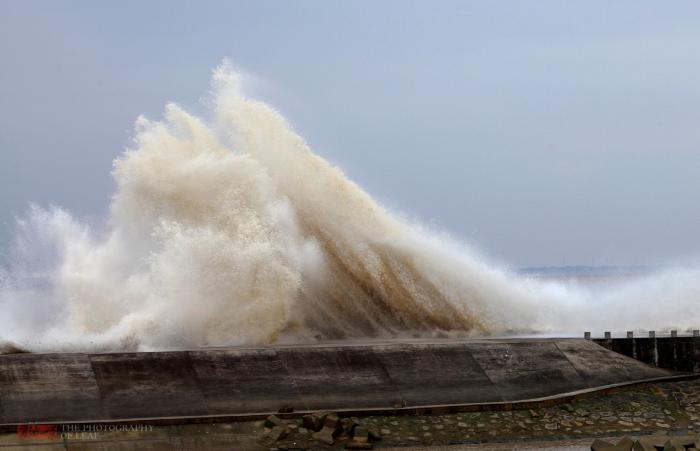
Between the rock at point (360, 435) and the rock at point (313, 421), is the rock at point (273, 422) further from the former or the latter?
the rock at point (360, 435)

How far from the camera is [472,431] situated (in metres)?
20.8

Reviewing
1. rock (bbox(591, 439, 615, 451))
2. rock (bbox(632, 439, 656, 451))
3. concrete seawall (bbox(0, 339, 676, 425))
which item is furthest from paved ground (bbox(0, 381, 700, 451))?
rock (bbox(632, 439, 656, 451))

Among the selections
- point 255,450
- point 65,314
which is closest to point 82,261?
point 65,314

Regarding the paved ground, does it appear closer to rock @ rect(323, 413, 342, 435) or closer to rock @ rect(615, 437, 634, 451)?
rock @ rect(323, 413, 342, 435)

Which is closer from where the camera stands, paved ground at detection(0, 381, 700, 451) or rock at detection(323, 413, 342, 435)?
paved ground at detection(0, 381, 700, 451)

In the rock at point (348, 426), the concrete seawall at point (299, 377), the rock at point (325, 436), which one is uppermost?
the concrete seawall at point (299, 377)

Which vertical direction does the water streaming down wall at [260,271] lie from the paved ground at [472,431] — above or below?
above

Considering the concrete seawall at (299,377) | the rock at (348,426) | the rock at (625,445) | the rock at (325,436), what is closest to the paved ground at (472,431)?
the rock at (325,436)

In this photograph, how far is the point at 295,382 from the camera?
71.7ft

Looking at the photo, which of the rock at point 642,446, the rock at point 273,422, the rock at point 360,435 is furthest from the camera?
the rock at point 273,422

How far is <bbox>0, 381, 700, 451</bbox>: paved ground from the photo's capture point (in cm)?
1888

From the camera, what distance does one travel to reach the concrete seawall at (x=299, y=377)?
20109 millimetres

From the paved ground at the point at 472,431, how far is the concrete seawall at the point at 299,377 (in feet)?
2.09

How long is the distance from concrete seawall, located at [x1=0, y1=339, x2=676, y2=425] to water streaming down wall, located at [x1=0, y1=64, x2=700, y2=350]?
8.27ft
